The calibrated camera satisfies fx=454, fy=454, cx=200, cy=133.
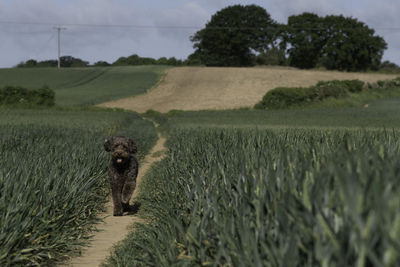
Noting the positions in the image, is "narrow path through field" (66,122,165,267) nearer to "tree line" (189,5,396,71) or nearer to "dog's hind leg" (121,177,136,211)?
"dog's hind leg" (121,177,136,211)

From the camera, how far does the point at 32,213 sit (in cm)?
474

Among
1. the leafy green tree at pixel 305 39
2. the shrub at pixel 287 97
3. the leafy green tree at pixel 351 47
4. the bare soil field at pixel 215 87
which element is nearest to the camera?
the shrub at pixel 287 97

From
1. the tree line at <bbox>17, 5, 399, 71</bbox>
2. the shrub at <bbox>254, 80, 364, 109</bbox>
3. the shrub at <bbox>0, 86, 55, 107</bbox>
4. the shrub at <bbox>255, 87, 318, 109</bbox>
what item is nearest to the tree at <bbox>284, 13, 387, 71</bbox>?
the tree line at <bbox>17, 5, 399, 71</bbox>

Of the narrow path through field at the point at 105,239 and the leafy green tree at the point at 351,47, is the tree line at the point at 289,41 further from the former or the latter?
the narrow path through field at the point at 105,239

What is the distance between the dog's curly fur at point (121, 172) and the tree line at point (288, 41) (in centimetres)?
8072

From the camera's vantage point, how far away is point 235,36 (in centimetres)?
9038

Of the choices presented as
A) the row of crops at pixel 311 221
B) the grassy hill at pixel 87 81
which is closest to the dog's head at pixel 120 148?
the row of crops at pixel 311 221

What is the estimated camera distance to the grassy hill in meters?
52.9

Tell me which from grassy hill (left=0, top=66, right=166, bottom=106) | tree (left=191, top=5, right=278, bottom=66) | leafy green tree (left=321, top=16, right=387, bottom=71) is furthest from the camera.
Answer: tree (left=191, top=5, right=278, bottom=66)

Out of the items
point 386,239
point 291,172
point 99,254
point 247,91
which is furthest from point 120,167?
point 247,91

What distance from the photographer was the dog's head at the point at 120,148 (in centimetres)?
683

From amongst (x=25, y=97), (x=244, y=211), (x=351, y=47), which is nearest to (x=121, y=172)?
(x=244, y=211)

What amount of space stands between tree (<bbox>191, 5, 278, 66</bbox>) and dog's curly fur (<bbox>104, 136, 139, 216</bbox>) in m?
82.5

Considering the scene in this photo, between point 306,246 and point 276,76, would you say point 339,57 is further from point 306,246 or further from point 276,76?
point 306,246
